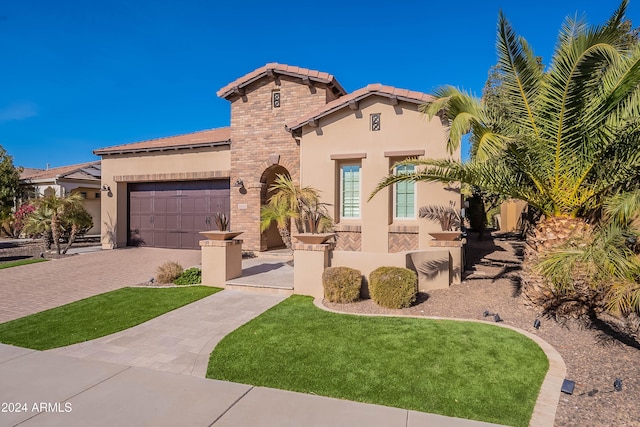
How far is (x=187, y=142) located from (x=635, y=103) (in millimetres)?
15334

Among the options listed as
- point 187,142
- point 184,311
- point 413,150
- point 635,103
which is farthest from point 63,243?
point 635,103

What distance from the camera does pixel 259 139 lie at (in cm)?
1475

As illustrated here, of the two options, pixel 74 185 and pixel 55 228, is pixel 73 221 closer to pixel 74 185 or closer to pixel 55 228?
pixel 55 228

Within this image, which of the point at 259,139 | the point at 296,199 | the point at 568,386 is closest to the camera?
the point at 568,386

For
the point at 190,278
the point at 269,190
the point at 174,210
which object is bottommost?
the point at 190,278

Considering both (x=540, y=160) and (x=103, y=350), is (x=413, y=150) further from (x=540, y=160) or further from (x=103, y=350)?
(x=103, y=350)

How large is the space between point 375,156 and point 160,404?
32.0 feet

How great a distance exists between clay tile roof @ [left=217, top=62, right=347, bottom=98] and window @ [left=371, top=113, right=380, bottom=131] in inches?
106

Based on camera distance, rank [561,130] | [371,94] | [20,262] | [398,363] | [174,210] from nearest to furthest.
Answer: [398,363] < [561,130] < [371,94] < [20,262] < [174,210]

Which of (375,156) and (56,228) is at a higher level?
(375,156)

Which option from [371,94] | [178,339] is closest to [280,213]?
[371,94]

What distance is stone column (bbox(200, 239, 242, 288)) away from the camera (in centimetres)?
977

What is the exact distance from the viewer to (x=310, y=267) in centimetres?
894

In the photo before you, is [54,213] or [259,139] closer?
[259,139]
